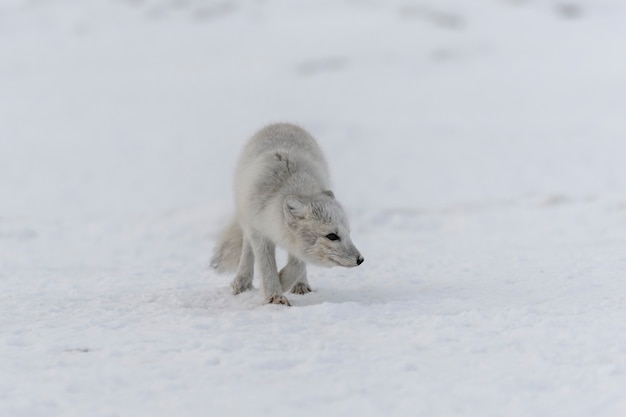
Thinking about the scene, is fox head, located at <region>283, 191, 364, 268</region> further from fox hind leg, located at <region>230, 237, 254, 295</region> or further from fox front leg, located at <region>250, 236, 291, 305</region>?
fox hind leg, located at <region>230, 237, 254, 295</region>

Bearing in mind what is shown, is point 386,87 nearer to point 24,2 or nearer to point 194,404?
point 24,2

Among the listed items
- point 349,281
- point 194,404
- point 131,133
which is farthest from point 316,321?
point 131,133

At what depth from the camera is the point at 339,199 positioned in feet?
54.2

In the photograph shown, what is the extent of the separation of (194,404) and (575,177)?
15.0m

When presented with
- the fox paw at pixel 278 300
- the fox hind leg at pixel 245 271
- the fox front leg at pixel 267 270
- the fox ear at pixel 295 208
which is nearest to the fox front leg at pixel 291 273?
the fox front leg at pixel 267 270

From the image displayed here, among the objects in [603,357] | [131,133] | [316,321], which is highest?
[603,357]

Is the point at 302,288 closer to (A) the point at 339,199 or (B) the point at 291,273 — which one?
(B) the point at 291,273

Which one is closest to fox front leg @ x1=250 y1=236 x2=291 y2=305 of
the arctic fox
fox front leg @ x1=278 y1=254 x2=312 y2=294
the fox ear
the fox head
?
the arctic fox

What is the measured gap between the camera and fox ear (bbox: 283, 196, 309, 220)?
545 cm

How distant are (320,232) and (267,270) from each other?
1.94ft

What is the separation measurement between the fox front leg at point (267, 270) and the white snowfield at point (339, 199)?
16 cm

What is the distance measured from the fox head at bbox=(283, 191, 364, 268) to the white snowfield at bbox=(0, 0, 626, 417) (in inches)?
15.0

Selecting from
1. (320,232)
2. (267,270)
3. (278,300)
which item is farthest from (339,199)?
(320,232)

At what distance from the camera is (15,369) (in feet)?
13.1
